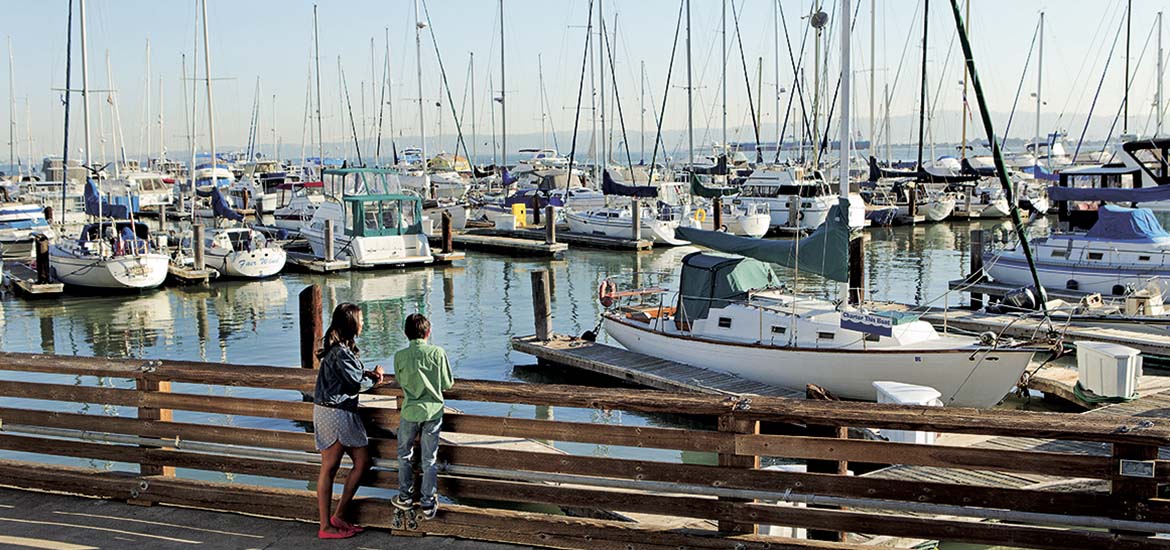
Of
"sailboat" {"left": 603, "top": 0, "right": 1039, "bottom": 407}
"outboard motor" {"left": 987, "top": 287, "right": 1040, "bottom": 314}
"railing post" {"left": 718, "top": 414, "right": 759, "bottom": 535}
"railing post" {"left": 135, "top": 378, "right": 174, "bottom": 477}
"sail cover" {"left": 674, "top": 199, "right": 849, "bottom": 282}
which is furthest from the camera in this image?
"outboard motor" {"left": 987, "top": 287, "right": 1040, "bottom": 314}

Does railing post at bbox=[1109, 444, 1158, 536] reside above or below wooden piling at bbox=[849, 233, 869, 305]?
above

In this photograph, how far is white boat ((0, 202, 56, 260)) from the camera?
48.1 m

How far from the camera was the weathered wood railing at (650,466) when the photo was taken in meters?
5.57

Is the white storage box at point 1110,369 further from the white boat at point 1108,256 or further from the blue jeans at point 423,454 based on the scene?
the blue jeans at point 423,454

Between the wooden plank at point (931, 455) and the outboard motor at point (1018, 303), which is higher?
the wooden plank at point (931, 455)

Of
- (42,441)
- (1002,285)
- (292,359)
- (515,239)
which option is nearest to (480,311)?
(292,359)

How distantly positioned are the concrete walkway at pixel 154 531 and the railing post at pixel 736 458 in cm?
130

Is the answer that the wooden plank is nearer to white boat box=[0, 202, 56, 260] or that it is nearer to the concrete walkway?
the concrete walkway

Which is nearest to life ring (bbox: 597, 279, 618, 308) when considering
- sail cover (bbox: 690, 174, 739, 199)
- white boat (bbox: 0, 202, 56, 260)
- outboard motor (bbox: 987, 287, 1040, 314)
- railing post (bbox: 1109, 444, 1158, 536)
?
outboard motor (bbox: 987, 287, 1040, 314)

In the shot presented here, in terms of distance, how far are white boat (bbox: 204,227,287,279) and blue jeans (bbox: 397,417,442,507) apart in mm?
32650

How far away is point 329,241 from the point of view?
1544 inches

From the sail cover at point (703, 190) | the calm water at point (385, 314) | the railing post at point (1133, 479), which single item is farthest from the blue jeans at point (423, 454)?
the sail cover at point (703, 190)

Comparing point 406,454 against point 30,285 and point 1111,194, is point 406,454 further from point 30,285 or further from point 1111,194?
point 30,285

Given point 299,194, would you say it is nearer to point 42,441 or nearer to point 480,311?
point 480,311
